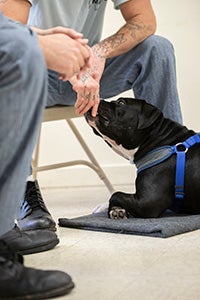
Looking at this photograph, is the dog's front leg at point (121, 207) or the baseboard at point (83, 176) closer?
the dog's front leg at point (121, 207)

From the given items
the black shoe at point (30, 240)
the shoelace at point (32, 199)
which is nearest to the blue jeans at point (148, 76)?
the shoelace at point (32, 199)

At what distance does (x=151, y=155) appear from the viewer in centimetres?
187

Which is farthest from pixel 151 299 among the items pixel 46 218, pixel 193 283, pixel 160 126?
pixel 160 126

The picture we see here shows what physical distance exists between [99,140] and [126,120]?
4.40 feet

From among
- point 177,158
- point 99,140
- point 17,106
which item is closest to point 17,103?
point 17,106

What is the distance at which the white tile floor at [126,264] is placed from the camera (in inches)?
41.2

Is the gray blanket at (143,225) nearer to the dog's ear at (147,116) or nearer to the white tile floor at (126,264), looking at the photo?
the white tile floor at (126,264)

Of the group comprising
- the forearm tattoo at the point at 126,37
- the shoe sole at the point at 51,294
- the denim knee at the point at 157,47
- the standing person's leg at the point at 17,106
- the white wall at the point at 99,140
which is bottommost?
the white wall at the point at 99,140

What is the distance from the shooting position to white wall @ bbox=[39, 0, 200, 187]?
3.07 m

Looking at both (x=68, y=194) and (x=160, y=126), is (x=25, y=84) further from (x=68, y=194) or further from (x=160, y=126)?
(x=68, y=194)

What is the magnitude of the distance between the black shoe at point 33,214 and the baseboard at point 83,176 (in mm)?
1485

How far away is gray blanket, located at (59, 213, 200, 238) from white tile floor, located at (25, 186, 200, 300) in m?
0.03

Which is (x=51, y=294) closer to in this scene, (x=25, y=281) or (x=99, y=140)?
(x=25, y=281)

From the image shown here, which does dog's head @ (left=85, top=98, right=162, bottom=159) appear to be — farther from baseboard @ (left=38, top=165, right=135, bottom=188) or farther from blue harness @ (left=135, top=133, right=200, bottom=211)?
baseboard @ (left=38, top=165, right=135, bottom=188)
